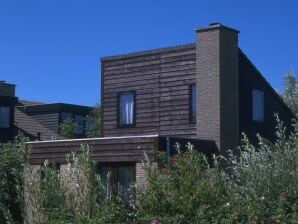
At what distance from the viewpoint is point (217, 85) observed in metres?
22.0

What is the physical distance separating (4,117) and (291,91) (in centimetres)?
3995

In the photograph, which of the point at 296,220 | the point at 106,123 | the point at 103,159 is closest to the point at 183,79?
the point at 106,123

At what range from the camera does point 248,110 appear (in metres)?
23.4

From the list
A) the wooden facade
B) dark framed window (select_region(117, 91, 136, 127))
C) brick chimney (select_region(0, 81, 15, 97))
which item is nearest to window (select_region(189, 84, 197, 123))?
the wooden facade

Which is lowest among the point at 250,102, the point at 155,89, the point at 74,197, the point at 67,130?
the point at 74,197

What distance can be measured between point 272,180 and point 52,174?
3.79 metres

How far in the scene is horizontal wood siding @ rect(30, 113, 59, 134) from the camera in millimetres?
45156

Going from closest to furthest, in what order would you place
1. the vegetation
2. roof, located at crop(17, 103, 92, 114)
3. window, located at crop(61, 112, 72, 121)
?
the vegetation → roof, located at crop(17, 103, 92, 114) → window, located at crop(61, 112, 72, 121)

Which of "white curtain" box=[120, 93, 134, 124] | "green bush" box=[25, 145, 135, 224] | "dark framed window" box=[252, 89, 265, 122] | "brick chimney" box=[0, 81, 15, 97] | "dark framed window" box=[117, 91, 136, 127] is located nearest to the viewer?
"green bush" box=[25, 145, 135, 224]

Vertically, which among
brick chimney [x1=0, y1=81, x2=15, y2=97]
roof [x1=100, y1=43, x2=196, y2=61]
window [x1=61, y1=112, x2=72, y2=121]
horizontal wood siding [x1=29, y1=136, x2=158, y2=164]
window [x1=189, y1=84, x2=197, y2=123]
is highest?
brick chimney [x1=0, y1=81, x2=15, y2=97]

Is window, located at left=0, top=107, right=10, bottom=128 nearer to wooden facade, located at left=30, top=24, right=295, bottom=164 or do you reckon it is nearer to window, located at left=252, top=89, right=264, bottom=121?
wooden facade, located at left=30, top=24, right=295, bottom=164

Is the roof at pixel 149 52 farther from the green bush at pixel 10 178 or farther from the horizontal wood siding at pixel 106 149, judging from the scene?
the green bush at pixel 10 178

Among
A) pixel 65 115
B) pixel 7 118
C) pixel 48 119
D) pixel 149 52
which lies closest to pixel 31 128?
pixel 7 118

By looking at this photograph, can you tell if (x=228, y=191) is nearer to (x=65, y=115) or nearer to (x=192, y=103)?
(x=192, y=103)
